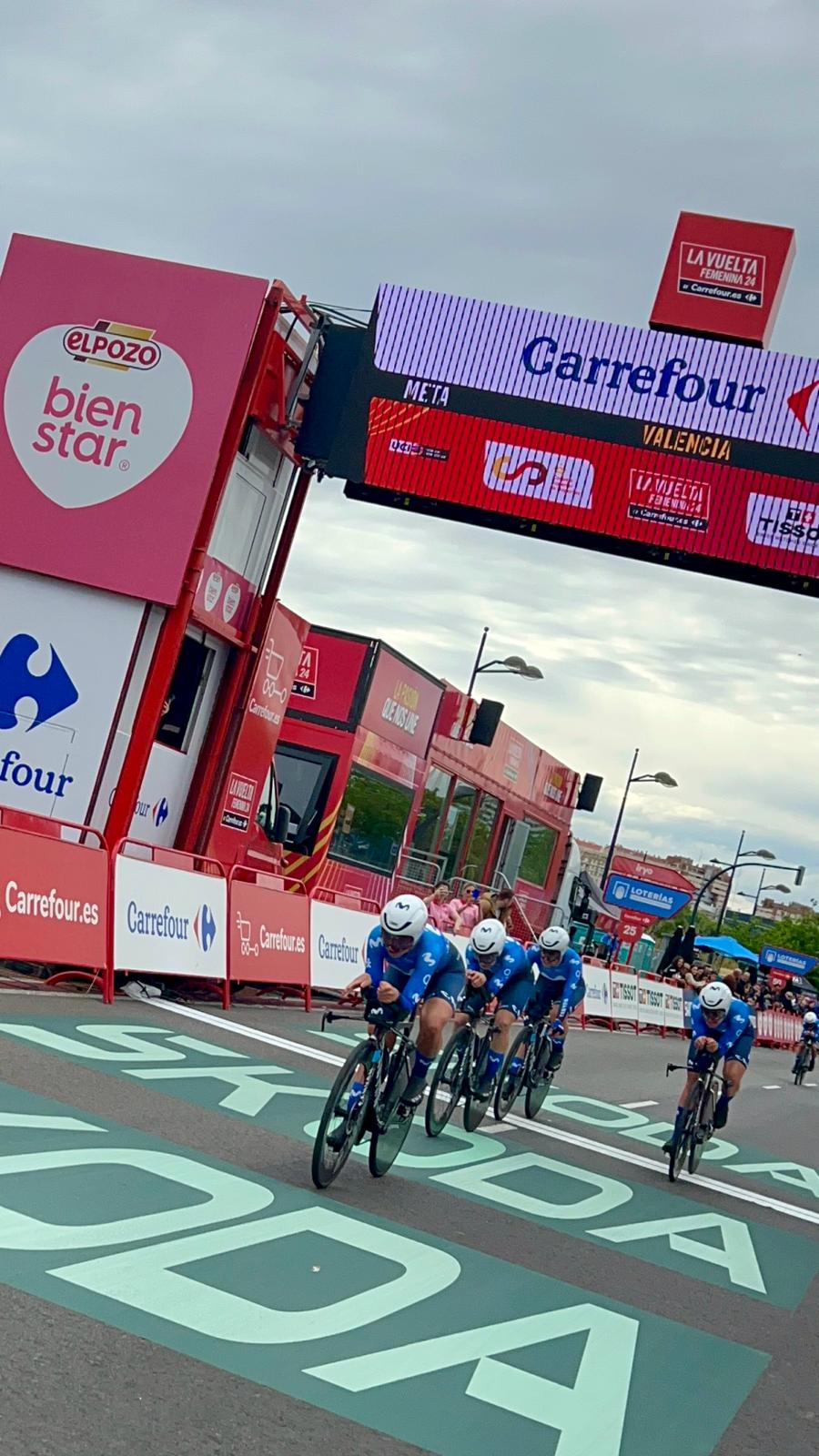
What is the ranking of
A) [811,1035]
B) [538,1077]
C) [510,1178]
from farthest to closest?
[811,1035]
[538,1077]
[510,1178]

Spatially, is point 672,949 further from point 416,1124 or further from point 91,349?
point 416,1124

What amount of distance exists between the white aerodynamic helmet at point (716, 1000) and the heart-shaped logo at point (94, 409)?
8.34 metres

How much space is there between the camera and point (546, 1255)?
8266 millimetres

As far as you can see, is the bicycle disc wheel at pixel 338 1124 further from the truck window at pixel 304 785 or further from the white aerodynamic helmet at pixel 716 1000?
the truck window at pixel 304 785

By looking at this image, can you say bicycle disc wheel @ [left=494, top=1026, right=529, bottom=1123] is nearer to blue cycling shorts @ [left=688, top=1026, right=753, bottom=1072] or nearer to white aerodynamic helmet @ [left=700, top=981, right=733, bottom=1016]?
blue cycling shorts @ [left=688, top=1026, right=753, bottom=1072]

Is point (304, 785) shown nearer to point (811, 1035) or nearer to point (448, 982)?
point (811, 1035)

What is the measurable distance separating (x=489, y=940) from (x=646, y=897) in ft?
83.6

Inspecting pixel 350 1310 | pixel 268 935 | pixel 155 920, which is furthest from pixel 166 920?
pixel 350 1310

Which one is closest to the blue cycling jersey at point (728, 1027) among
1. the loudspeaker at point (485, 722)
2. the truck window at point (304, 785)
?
the truck window at point (304, 785)

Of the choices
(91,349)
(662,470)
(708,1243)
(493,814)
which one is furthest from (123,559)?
(493,814)

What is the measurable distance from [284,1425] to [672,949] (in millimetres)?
40832

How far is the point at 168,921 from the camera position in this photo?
15234 mm

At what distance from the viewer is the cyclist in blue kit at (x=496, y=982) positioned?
12.4 m

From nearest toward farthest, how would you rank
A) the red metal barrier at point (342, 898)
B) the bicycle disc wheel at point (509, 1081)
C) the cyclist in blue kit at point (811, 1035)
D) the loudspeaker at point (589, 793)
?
the bicycle disc wheel at point (509, 1081)
the red metal barrier at point (342, 898)
the cyclist in blue kit at point (811, 1035)
the loudspeaker at point (589, 793)
